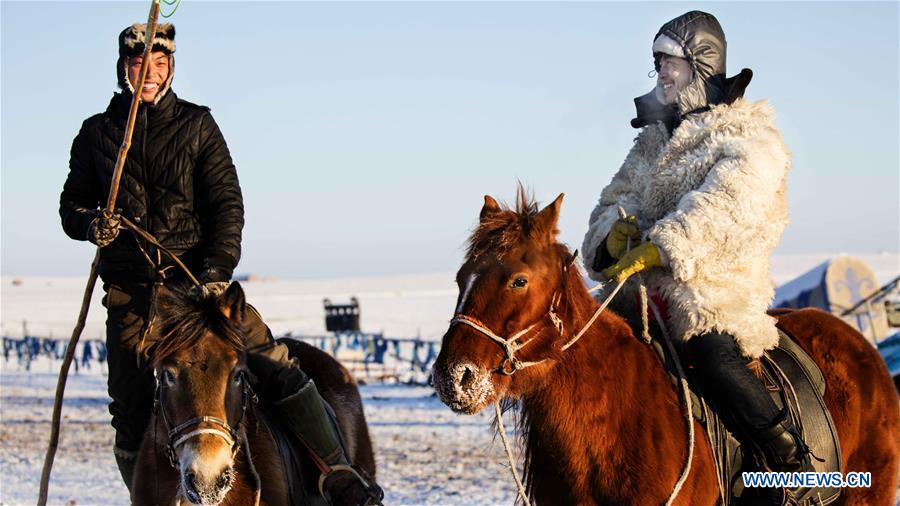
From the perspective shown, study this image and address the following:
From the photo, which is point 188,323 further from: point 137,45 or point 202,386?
point 137,45

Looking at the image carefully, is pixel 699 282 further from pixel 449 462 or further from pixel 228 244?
pixel 449 462

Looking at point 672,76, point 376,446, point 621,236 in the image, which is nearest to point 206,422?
point 621,236

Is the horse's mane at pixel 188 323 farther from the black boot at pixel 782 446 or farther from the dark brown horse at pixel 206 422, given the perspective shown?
the black boot at pixel 782 446

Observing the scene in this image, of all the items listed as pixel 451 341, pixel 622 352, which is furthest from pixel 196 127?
pixel 622 352

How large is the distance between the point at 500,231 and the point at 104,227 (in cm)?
190

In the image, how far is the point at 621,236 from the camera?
5.09 m

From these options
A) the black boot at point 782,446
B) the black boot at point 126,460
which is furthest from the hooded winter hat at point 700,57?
the black boot at point 126,460

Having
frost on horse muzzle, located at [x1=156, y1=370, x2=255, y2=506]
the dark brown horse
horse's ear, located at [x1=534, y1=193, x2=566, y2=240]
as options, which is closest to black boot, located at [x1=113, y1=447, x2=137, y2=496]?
the dark brown horse

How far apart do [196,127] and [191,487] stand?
204cm

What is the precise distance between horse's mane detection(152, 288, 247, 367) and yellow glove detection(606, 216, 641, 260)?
194 centimetres

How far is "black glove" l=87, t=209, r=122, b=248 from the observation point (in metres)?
4.67

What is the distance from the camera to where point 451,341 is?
13.3 feet

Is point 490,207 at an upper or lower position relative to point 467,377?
upper

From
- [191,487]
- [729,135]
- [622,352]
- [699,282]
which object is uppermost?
[729,135]
